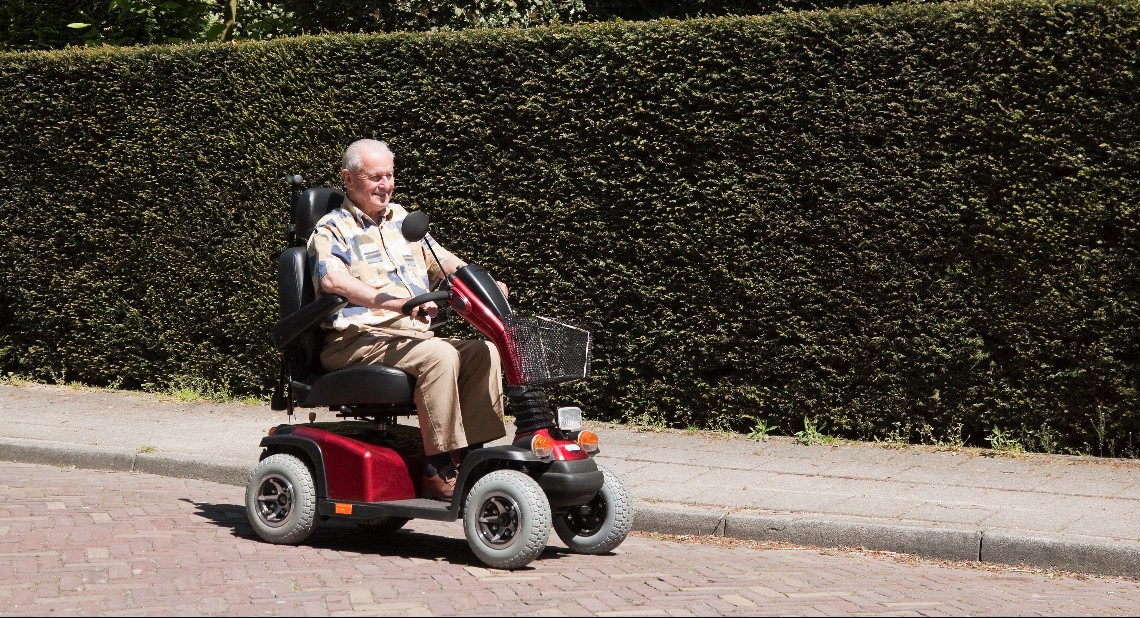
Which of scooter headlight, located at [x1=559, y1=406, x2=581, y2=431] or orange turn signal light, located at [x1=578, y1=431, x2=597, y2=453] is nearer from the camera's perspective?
scooter headlight, located at [x1=559, y1=406, x2=581, y2=431]

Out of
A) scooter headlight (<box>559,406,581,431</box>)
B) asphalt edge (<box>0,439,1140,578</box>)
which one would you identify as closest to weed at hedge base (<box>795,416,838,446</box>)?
asphalt edge (<box>0,439,1140,578</box>)

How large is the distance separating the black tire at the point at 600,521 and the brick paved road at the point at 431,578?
85 millimetres

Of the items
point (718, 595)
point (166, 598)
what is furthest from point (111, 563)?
point (718, 595)

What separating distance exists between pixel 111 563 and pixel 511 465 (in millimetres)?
1636

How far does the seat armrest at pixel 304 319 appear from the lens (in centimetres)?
568

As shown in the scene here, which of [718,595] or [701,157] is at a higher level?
[701,157]

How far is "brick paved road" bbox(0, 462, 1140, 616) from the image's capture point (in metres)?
4.71

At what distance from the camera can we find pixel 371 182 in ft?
19.4

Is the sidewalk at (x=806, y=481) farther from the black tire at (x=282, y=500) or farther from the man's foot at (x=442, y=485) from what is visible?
the black tire at (x=282, y=500)

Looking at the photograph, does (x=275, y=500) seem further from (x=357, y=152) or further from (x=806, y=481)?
(x=806, y=481)

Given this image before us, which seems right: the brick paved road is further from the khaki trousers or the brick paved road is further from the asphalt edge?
the khaki trousers

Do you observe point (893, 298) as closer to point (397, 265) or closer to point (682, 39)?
point (682, 39)

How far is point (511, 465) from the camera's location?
5.51 metres

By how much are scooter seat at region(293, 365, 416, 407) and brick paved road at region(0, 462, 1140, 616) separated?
65cm
